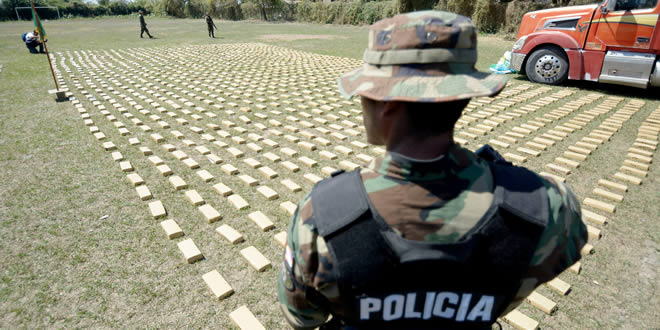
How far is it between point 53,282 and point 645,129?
296 inches

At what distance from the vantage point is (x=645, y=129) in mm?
5430

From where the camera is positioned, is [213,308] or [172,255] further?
[172,255]

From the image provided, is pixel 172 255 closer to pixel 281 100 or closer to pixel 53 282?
pixel 53 282

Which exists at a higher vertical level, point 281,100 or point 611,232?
point 281,100

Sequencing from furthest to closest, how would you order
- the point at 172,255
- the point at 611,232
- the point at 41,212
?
the point at 41,212, the point at 611,232, the point at 172,255

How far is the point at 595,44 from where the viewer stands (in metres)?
7.12

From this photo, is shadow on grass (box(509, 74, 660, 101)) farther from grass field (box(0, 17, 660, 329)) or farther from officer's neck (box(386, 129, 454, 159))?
officer's neck (box(386, 129, 454, 159))

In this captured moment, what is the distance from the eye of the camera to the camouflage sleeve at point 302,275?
110 centimetres

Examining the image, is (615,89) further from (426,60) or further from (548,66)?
(426,60)

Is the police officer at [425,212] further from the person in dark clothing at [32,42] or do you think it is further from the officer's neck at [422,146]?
the person in dark clothing at [32,42]

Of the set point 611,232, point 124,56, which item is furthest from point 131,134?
point 124,56

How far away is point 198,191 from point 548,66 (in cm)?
807

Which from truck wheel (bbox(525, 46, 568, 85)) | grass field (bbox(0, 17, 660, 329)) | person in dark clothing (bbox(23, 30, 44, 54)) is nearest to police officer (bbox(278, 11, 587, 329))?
grass field (bbox(0, 17, 660, 329))

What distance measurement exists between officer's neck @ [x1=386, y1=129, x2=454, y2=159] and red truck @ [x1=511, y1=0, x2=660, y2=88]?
7981mm
